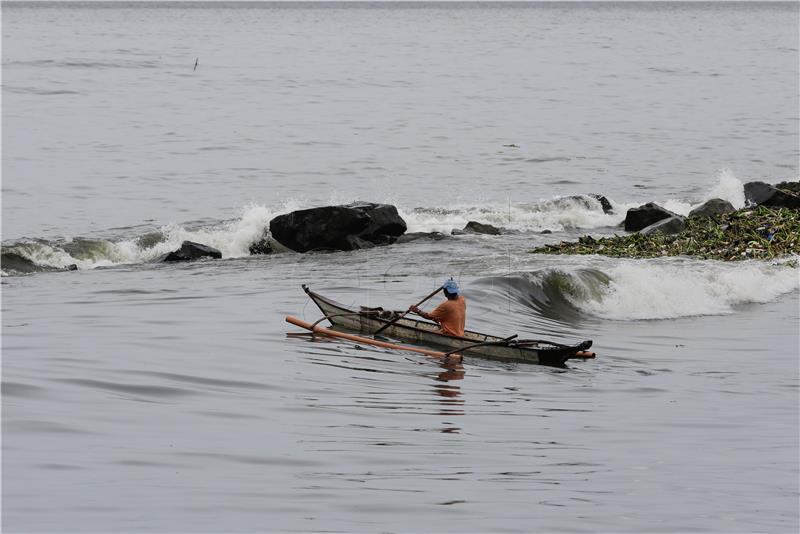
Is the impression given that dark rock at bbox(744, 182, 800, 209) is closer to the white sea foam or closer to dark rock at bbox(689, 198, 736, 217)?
dark rock at bbox(689, 198, 736, 217)

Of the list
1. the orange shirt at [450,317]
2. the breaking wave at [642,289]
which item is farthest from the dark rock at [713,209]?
the orange shirt at [450,317]

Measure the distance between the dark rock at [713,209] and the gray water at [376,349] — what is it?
286cm

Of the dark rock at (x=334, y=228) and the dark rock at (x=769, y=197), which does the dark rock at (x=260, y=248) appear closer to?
the dark rock at (x=334, y=228)

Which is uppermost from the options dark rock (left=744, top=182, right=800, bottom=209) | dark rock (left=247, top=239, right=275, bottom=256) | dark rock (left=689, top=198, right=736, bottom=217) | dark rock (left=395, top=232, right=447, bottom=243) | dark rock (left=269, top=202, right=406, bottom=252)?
dark rock (left=744, top=182, right=800, bottom=209)

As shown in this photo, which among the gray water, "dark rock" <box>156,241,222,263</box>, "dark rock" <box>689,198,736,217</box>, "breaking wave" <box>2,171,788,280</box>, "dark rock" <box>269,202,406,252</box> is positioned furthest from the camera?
"dark rock" <box>689,198,736,217</box>

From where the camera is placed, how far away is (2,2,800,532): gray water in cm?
1027

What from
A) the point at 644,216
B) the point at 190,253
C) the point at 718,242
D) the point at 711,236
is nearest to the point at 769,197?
the point at 644,216

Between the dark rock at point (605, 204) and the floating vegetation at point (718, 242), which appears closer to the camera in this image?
the floating vegetation at point (718, 242)

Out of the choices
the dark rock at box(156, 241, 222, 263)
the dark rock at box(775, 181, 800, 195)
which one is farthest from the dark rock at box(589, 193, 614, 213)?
the dark rock at box(156, 241, 222, 263)

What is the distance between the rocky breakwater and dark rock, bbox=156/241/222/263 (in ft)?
26.0

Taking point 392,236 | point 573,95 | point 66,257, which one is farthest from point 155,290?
point 573,95

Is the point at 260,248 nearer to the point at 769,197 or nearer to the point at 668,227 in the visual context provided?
the point at 668,227

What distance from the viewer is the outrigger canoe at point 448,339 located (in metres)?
16.8

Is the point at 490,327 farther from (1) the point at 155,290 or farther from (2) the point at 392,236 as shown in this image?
(2) the point at 392,236
